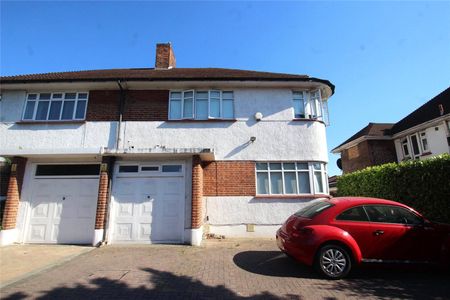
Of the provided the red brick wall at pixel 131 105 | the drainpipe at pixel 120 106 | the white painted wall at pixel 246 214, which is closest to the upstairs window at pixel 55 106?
the red brick wall at pixel 131 105

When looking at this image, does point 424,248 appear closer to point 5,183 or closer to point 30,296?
point 30,296

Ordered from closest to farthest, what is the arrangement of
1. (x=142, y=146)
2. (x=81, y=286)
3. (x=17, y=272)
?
(x=81, y=286) → (x=17, y=272) → (x=142, y=146)

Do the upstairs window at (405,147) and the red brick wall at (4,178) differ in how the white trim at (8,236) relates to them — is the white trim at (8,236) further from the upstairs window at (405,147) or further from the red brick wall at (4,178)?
the upstairs window at (405,147)

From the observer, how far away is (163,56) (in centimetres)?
1390

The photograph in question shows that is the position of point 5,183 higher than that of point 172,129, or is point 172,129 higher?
point 172,129

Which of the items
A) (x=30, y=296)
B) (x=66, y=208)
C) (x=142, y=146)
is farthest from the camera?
(x=142, y=146)

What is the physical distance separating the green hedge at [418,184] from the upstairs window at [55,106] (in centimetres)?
1195

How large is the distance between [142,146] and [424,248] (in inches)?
344

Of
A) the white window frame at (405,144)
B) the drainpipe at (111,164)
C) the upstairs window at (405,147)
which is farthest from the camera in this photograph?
the upstairs window at (405,147)

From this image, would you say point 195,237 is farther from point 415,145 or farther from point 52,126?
point 415,145

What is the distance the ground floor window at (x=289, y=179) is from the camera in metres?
9.67

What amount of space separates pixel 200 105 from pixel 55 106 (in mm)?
5735

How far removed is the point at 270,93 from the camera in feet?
34.7

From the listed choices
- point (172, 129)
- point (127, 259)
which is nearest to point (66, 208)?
point (127, 259)
